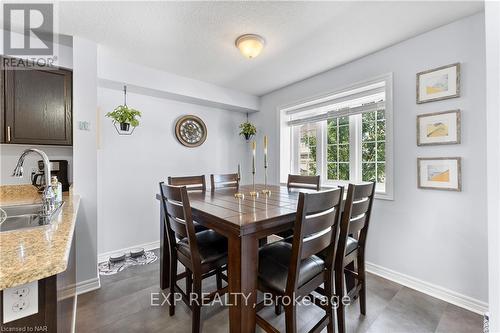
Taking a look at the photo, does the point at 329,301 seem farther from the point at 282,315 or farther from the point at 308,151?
the point at 308,151

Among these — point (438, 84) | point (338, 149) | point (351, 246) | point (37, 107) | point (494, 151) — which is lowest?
point (351, 246)

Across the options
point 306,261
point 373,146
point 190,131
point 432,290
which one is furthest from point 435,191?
point 190,131

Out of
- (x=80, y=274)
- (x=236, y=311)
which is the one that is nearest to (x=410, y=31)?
(x=236, y=311)

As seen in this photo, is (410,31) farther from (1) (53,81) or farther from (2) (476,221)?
(1) (53,81)

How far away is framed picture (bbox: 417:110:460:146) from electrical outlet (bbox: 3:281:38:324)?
277 centimetres

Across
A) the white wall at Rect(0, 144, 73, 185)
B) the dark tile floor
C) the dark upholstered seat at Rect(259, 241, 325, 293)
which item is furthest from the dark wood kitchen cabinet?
the dark upholstered seat at Rect(259, 241, 325, 293)

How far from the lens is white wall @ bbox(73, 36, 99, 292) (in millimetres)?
2074

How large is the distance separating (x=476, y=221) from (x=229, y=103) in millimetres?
3239

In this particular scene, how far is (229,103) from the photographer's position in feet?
11.8

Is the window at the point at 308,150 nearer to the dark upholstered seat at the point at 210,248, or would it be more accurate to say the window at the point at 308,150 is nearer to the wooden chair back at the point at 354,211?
the wooden chair back at the point at 354,211

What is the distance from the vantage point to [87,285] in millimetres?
2047

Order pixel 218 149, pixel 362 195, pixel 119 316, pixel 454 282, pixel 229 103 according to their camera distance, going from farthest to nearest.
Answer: pixel 218 149, pixel 229 103, pixel 454 282, pixel 119 316, pixel 362 195

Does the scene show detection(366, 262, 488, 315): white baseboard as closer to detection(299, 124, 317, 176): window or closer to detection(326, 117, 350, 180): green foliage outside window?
detection(326, 117, 350, 180): green foliage outside window

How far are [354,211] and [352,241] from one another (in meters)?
0.41
